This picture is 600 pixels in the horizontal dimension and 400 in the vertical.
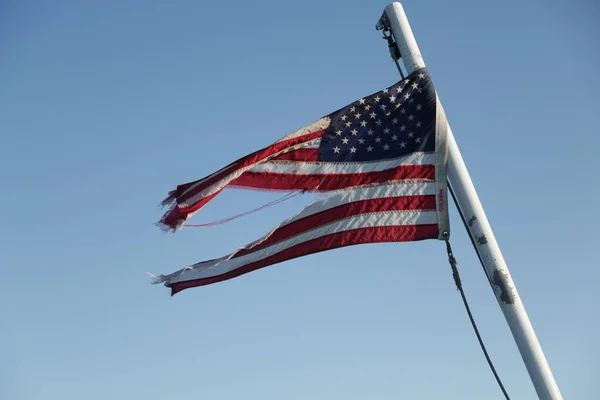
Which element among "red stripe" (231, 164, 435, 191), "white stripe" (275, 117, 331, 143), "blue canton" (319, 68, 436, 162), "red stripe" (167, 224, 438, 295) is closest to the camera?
"red stripe" (167, 224, 438, 295)

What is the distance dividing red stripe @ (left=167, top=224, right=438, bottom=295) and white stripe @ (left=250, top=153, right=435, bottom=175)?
777mm

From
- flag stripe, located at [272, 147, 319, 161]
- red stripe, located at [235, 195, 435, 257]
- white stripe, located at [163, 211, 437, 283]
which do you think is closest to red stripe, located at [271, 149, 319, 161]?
Answer: flag stripe, located at [272, 147, 319, 161]

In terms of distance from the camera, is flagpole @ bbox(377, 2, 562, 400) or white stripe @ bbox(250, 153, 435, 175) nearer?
flagpole @ bbox(377, 2, 562, 400)

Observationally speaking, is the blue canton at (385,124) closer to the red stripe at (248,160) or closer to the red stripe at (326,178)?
the red stripe at (326,178)

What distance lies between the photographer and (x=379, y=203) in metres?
9.89

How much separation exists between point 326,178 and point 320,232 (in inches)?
27.9

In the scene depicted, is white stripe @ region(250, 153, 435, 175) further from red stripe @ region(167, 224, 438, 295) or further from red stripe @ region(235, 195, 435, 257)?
red stripe @ region(167, 224, 438, 295)

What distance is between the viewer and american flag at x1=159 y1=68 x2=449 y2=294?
384 inches

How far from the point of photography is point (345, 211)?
32.6ft

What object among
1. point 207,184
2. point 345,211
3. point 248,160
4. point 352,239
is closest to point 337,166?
point 345,211

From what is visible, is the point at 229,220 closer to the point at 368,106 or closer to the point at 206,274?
the point at 206,274

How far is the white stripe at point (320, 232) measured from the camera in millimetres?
9734

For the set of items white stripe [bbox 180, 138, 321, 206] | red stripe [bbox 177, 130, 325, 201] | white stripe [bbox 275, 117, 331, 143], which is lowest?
white stripe [bbox 180, 138, 321, 206]

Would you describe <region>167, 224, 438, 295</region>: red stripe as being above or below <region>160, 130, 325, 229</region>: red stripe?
below
